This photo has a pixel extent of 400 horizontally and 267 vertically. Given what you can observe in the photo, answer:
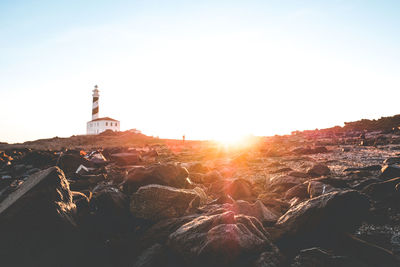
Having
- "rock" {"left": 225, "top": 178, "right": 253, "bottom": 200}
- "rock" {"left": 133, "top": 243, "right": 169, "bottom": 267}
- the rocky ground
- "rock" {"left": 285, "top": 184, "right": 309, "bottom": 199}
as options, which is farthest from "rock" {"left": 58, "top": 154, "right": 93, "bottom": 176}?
"rock" {"left": 285, "top": 184, "right": 309, "bottom": 199}

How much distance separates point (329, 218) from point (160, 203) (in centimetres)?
234

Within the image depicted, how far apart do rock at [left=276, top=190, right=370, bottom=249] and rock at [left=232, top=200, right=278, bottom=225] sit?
0.50m

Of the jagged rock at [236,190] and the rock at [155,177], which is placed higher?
the rock at [155,177]

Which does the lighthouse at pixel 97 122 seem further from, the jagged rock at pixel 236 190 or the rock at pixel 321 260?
the rock at pixel 321 260

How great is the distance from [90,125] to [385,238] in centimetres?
7555

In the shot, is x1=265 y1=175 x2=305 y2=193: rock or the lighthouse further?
the lighthouse

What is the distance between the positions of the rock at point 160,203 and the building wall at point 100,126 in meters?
68.5

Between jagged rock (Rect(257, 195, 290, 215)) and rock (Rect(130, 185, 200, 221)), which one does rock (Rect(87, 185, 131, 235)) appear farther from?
jagged rock (Rect(257, 195, 290, 215))

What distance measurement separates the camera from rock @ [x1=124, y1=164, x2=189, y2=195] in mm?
4941

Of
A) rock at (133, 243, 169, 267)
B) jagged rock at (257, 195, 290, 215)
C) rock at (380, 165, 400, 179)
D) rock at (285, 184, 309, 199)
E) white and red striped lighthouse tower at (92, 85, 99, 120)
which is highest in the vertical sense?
white and red striped lighthouse tower at (92, 85, 99, 120)

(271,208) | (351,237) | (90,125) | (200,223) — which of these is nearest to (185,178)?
(271,208)

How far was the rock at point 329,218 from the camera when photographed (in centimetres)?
297

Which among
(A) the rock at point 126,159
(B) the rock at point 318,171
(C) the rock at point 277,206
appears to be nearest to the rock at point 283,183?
(B) the rock at point 318,171

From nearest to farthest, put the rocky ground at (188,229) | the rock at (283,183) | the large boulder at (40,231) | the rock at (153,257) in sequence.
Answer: the rocky ground at (188,229), the rock at (153,257), the large boulder at (40,231), the rock at (283,183)
